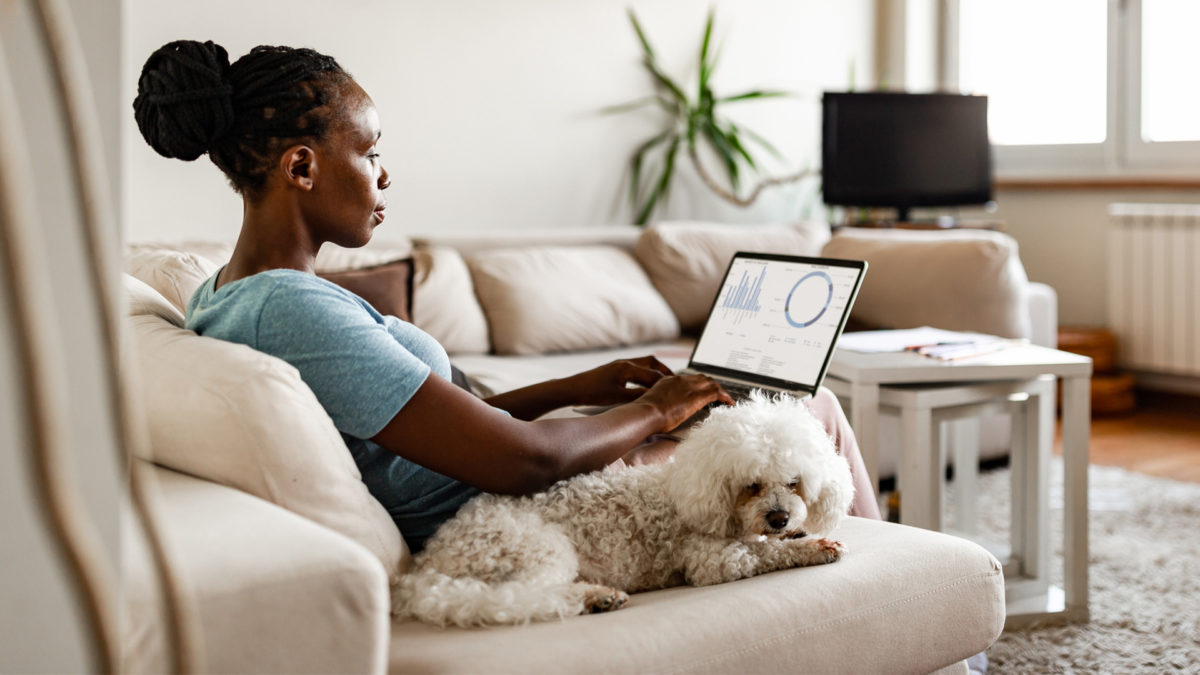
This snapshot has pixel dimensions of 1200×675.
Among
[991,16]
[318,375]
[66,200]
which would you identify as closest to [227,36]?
[318,375]

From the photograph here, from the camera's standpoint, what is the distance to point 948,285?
300cm

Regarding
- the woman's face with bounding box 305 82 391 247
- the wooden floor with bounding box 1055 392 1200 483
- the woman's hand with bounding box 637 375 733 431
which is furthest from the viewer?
the wooden floor with bounding box 1055 392 1200 483

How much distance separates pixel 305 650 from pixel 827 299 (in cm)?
111

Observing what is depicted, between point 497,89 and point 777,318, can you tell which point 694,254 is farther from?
point 777,318

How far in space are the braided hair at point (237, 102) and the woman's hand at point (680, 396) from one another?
54 centimetres

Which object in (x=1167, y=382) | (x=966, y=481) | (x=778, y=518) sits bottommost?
(x=1167, y=382)

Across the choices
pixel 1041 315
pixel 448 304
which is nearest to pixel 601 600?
pixel 448 304

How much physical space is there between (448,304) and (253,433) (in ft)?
6.29

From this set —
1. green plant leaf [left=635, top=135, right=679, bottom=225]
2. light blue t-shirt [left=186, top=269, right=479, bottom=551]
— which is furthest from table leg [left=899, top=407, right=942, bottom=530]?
green plant leaf [left=635, top=135, right=679, bottom=225]

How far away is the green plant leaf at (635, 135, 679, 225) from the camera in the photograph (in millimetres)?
4152

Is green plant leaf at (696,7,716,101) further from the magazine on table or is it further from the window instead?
the magazine on table

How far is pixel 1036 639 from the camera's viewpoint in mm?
2049

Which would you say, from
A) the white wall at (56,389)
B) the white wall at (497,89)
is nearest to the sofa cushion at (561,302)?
the white wall at (497,89)

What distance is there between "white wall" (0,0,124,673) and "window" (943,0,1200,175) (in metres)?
4.52
